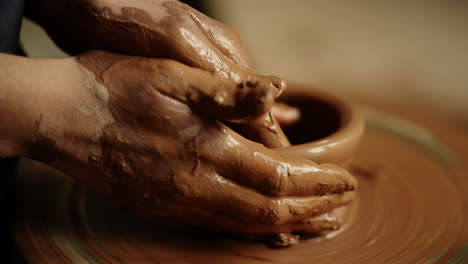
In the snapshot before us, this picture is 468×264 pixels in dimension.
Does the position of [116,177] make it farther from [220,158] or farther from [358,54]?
[358,54]

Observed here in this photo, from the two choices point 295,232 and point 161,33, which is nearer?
point 161,33

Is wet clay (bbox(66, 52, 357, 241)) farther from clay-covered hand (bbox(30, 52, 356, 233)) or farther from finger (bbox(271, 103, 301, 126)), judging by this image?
finger (bbox(271, 103, 301, 126))

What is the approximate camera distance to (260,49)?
12.2 feet

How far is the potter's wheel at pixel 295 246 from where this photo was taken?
4.48 feet

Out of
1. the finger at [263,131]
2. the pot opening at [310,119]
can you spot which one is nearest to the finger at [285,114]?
the pot opening at [310,119]

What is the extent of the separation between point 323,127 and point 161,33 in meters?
0.74

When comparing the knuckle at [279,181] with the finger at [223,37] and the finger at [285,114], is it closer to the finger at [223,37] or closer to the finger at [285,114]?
the finger at [223,37]

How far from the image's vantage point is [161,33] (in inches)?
48.4

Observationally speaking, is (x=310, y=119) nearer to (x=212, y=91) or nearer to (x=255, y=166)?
(x=255, y=166)

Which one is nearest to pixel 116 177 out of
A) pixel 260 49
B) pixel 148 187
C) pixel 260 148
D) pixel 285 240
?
pixel 148 187

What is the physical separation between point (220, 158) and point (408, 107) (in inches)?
55.7

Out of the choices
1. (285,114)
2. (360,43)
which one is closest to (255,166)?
(285,114)

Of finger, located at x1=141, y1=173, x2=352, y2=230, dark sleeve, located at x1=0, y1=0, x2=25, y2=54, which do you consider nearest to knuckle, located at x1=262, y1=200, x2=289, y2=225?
finger, located at x1=141, y1=173, x2=352, y2=230

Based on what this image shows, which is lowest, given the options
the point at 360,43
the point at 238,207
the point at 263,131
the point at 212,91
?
the point at 360,43
